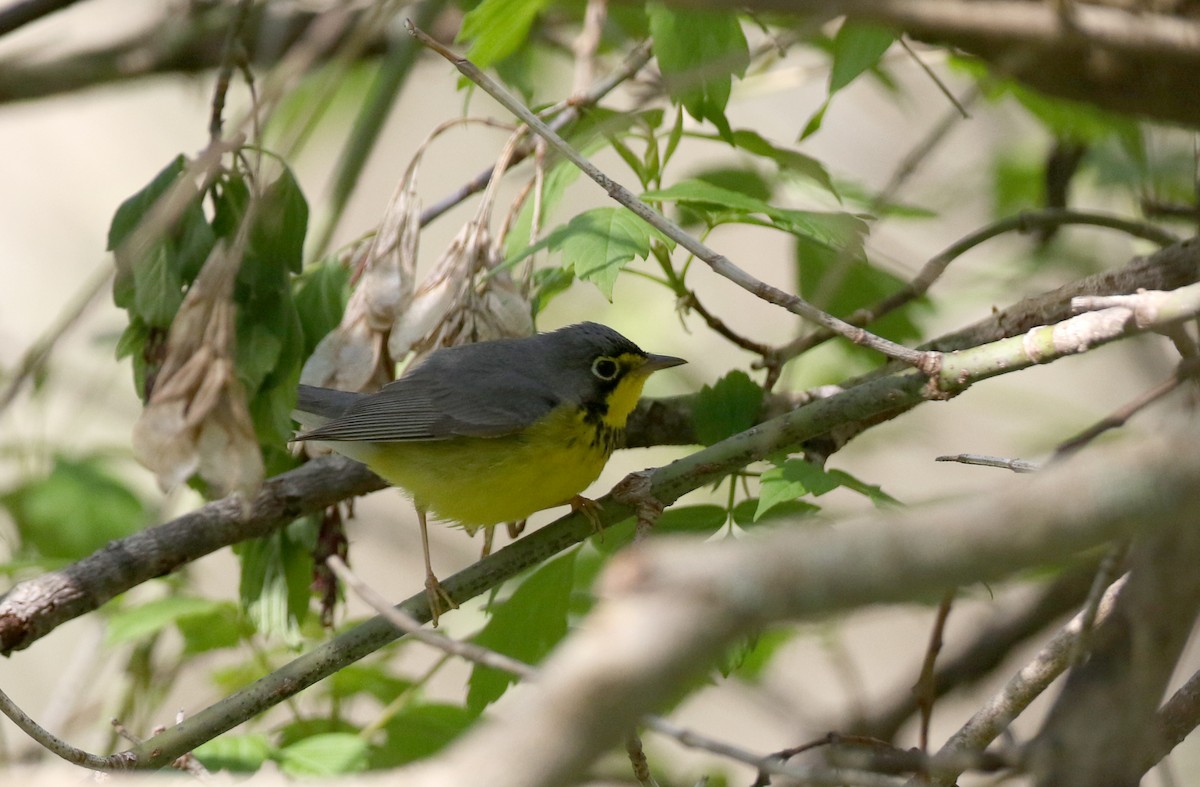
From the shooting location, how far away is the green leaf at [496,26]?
9.90 feet

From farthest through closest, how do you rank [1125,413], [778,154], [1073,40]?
[778,154], [1125,413], [1073,40]

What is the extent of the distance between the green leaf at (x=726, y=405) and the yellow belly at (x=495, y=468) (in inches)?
26.1

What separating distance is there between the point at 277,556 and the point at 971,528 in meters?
2.71

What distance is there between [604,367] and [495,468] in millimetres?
511

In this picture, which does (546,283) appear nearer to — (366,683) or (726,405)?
(726,405)

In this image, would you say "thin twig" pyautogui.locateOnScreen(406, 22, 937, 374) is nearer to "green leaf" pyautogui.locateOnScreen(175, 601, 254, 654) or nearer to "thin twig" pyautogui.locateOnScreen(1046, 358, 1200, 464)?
"thin twig" pyautogui.locateOnScreen(1046, 358, 1200, 464)

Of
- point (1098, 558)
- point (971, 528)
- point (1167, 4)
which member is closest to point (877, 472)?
point (1098, 558)

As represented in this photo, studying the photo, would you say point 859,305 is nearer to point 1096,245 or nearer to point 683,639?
point 1096,245

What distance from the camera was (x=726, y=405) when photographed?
10.1ft

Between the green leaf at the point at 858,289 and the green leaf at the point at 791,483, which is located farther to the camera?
the green leaf at the point at 858,289

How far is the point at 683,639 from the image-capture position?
3.35 feet

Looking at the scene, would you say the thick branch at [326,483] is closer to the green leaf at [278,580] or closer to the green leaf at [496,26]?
the green leaf at [278,580]

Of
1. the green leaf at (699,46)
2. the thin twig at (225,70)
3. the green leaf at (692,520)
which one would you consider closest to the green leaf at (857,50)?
the green leaf at (699,46)

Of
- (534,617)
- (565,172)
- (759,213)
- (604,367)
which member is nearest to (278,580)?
(534,617)
